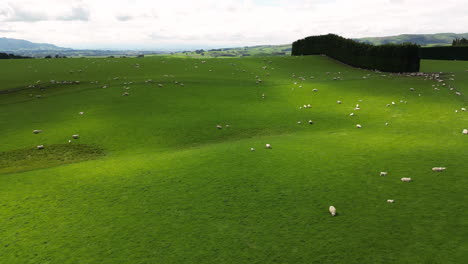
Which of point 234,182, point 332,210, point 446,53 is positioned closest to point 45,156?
point 234,182

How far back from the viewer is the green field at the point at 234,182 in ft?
22.1

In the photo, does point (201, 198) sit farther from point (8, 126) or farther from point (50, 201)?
point (8, 126)

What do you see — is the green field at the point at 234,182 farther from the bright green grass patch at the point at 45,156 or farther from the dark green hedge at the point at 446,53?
the dark green hedge at the point at 446,53

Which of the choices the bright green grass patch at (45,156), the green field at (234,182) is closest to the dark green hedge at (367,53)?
the green field at (234,182)

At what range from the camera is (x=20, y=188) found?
1059cm

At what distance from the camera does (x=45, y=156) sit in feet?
48.7

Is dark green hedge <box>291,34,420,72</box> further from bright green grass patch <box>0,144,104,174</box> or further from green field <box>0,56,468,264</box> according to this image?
bright green grass patch <box>0,144,104,174</box>

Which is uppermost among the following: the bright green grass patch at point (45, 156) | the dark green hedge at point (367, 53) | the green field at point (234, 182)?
the dark green hedge at point (367, 53)

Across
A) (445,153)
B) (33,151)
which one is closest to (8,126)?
(33,151)

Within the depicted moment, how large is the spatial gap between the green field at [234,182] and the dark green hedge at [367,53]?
16.7m

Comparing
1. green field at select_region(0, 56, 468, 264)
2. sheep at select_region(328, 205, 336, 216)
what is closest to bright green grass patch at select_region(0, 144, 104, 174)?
green field at select_region(0, 56, 468, 264)

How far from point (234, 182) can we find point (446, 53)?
69.0 meters

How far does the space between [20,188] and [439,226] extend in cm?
1350

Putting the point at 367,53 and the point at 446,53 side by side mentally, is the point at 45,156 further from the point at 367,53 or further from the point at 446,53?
the point at 446,53
